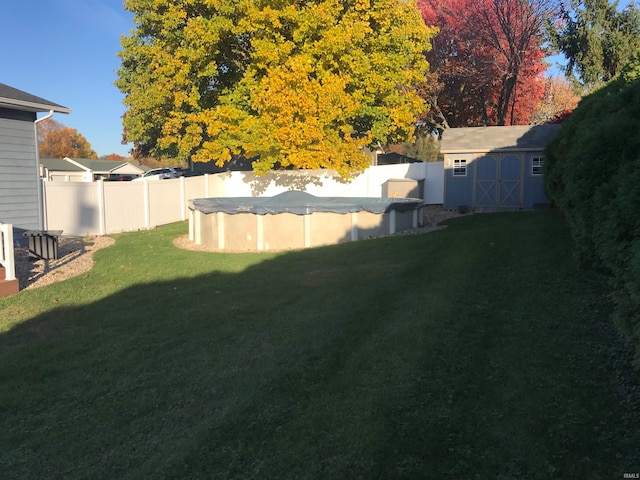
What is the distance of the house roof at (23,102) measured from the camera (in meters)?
11.4

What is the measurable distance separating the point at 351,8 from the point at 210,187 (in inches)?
359

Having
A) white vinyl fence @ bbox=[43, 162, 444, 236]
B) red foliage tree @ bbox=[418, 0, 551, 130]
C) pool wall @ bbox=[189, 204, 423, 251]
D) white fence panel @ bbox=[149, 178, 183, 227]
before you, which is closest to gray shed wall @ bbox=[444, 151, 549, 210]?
white vinyl fence @ bbox=[43, 162, 444, 236]

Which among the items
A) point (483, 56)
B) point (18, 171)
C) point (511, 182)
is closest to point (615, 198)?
point (18, 171)

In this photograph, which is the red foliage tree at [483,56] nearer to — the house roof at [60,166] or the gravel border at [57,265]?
the gravel border at [57,265]

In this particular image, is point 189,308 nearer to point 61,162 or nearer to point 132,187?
point 132,187

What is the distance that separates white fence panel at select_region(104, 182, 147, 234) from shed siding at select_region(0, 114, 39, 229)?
2898 mm

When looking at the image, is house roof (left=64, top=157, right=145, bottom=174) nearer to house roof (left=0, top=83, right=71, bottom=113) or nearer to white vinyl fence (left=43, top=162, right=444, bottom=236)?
white vinyl fence (left=43, top=162, right=444, bottom=236)

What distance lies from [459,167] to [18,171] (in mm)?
14049

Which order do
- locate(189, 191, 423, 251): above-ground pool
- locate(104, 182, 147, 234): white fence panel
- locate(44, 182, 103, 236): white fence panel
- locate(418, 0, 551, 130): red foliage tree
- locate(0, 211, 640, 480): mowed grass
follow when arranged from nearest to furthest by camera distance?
locate(0, 211, 640, 480): mowed grass
locate(189, 191, 423, 251): above-ground pool
locate(44, 182, 103, 236): white fence panel
locate(104, 182, 147, 234): white fence panel
locate(418, 0, 551, 130): red foliage tree

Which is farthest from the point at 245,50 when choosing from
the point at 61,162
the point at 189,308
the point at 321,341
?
the point at 61,162

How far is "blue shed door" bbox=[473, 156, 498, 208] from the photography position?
59.1ft

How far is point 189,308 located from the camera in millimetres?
6605

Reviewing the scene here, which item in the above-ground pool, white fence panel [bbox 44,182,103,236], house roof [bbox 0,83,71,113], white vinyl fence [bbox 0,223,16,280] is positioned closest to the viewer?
white vinyl fence [bbox 0,223,16,280]

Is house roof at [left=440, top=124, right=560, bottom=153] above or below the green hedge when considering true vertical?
above
